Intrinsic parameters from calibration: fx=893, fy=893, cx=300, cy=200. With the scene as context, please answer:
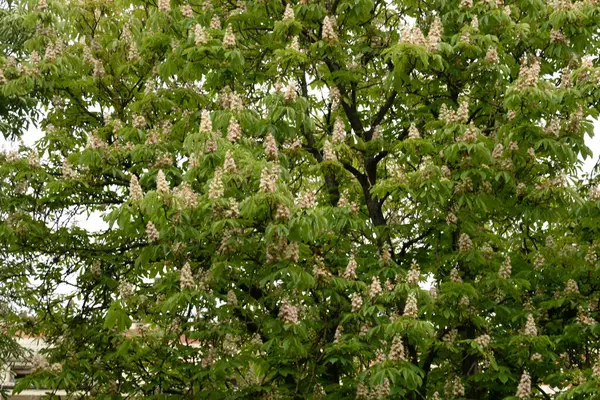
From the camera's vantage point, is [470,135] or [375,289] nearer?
[375,289]

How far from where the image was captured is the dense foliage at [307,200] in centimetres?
934

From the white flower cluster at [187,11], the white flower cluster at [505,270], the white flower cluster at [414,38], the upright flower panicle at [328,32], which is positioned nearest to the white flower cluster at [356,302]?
the white flower cluster at [505,270]

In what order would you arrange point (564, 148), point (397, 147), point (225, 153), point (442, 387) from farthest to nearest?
point (442, 387) → point (397, 147) → point (564, 148) → point (225, 153)

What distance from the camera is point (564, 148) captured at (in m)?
9.68

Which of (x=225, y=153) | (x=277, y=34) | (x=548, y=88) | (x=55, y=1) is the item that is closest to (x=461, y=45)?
(x=548, y=88)

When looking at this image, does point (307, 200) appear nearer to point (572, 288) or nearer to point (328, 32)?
point (328, 32)

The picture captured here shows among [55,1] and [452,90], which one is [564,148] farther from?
[55,1]

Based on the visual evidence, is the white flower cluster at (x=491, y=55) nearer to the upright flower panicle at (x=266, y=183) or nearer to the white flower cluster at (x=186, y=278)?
the upright flower panicle at (x=266, y=183)

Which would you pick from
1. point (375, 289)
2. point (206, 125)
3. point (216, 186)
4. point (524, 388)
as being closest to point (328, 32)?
point (206, 125)

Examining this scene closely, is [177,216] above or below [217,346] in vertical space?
above

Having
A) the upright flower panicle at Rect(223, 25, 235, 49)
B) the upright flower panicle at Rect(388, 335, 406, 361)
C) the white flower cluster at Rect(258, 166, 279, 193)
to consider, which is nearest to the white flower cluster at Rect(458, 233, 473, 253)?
the upright flower panicle at Rect(388, 335, 406, 361)

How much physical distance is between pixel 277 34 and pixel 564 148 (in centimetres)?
354

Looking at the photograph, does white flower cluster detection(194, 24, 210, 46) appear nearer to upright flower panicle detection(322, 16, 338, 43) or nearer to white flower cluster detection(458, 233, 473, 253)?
upright flower panicle detection(322, 16, 338, 43)

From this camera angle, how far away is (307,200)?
28.0 ft
